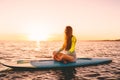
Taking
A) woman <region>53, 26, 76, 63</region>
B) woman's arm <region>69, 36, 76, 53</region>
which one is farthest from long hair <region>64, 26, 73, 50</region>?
woman's arm <region>69, 36, 76, 53</region>

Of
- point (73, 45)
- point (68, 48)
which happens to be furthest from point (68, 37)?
point (68, 48)

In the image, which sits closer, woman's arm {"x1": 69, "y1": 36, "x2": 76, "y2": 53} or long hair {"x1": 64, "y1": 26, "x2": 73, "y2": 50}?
long hair {"x1": 64, "y1": 26, "x2": 73, "y2": 50}

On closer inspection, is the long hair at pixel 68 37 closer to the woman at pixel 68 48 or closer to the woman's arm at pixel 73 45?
the woman at pixel 68 48

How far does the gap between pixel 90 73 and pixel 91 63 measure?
1.60 metres

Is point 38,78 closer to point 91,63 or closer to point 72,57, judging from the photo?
point 72,57

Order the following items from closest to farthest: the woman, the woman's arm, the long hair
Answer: the long hair, the woman, the woman's arm

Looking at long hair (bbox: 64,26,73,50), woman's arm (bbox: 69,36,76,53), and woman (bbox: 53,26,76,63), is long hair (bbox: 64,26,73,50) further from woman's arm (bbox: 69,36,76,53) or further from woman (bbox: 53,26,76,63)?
woman's arm (bbox: 69,36,76,53)

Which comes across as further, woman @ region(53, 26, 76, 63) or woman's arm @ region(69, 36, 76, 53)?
woman's arm @ region(69, 36, 76, 53)

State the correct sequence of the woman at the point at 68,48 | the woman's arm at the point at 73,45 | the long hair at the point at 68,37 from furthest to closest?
the woman's arm at the point at 73,45 → the woman at the point at 68,48 → the long hair at the point at 68,37

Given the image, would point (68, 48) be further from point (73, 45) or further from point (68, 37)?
point (68, 37)

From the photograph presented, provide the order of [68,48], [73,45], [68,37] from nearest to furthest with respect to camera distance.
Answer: [68,37] < [73,45] < [68,48]

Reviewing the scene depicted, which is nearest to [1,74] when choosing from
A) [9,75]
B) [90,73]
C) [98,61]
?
[9,75]

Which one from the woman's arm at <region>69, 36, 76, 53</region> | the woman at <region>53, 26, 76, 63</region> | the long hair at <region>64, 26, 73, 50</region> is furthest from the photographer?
the woman's arm at <region>69, 36, 76, 53</region>

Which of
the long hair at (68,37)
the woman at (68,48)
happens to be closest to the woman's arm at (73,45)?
the woman at (68,48)
